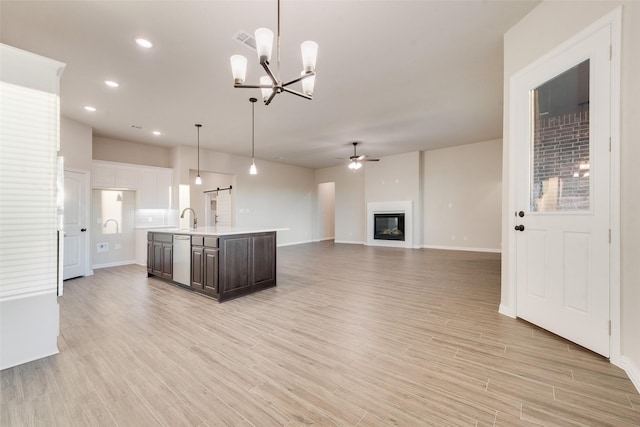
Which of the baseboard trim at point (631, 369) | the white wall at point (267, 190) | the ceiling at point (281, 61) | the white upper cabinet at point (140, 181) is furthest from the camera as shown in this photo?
the white wall at point (267, 190)

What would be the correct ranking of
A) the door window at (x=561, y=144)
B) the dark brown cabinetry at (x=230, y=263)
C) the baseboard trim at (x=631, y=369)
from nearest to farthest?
the baseboard trim at (x=631, y=369) → the door window at (x=561, y=144) → the dark brown cabinetry at (x=230, y=263)

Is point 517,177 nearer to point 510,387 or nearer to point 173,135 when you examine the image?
point 510,387

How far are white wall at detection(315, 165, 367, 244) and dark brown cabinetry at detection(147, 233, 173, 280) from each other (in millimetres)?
6957

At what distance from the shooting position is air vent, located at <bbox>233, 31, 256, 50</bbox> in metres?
2.77

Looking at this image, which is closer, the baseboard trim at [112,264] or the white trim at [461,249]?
the baseboard trim at [112,264]

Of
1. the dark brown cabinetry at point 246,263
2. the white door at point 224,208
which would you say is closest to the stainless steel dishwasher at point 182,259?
the dark brown cabinetry at point 246,263

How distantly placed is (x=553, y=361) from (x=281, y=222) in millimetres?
8548

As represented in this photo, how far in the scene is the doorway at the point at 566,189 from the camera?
207cm

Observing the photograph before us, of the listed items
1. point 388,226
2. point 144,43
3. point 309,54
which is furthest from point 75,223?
point 388,226

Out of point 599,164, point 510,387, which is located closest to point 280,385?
point 510,387

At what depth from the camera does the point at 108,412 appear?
1588 millimetres

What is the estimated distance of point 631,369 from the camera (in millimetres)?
1806

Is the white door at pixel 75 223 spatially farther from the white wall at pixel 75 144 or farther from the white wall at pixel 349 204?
the white wall at pixel 349 204

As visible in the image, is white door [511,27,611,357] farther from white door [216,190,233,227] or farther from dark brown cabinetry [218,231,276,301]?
white door [216,190,233,227]
